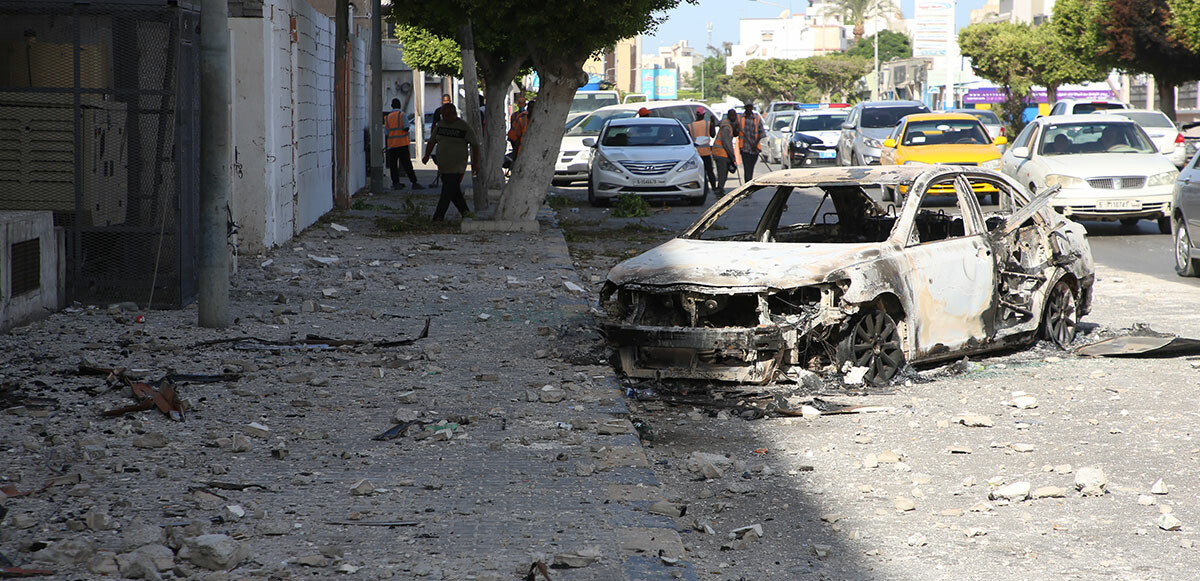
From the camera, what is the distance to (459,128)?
18.0 metres

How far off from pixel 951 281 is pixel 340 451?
420cm

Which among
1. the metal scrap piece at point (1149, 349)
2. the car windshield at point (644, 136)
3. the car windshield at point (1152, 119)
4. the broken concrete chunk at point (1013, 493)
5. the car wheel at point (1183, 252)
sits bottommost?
the broken concrete chunk at point (1013, 493)

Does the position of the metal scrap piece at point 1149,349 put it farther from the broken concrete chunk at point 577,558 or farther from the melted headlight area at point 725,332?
the broken concrete chunk at point 577,558

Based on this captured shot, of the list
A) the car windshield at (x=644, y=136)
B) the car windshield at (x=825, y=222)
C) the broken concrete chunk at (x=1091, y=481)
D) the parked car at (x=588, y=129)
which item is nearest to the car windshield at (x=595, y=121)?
the parked car at (x=588, y=129)

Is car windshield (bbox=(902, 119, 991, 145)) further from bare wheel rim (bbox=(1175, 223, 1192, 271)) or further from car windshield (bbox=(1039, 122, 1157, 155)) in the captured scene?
bare wheel rim (bbox=(1175, 223, 1192, 271))

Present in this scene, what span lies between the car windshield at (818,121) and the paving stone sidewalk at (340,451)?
2601cm

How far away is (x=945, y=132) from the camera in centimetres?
2269

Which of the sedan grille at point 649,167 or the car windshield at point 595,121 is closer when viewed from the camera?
the sedan grille at point 649,167

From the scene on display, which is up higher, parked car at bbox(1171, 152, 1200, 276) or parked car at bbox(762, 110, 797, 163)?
parked car at bbox(762, 110, 797, 163)

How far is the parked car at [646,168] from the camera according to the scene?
2272cm

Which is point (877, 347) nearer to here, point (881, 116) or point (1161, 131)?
point (881, 116)

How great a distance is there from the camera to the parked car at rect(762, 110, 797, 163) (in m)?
37.9

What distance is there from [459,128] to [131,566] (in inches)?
551

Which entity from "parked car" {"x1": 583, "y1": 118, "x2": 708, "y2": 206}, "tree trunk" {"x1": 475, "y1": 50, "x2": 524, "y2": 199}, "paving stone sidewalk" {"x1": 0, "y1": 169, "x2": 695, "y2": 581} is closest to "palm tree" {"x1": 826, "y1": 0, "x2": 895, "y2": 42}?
"tree trunk" {"x1": 475, "y1": 50, "x2": 524, "y2": 199}
